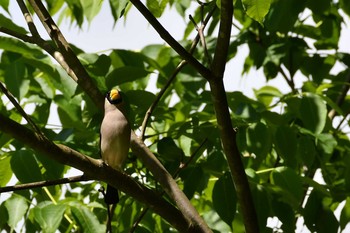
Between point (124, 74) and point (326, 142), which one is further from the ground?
point (124, 74)

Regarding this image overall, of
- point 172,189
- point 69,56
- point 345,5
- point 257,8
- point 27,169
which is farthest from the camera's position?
point 345,5

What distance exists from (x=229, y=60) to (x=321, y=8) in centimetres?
111

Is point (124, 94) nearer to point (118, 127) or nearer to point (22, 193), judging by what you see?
point (118, 127)

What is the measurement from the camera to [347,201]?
353 cm

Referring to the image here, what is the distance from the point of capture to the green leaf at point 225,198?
118 inches

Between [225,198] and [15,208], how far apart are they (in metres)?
1.01

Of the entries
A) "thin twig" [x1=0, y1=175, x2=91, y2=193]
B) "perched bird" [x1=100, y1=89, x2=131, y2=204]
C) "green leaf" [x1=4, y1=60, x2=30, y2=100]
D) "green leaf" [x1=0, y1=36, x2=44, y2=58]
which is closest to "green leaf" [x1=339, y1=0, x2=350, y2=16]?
"perched bird" [x1=100, y1=89, x2=131, y2=204]

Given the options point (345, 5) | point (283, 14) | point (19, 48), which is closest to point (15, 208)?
point (19, 48)

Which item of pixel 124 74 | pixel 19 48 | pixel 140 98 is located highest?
pixel 19 48

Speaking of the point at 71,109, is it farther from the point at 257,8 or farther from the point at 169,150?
the point at 257,8

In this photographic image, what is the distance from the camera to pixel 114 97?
3482mm

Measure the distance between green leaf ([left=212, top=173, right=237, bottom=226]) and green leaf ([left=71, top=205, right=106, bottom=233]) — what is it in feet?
1.97

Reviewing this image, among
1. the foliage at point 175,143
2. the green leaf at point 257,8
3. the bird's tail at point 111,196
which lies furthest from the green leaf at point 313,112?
the green leaf at point 257,8

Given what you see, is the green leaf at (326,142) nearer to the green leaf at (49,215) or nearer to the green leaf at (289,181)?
the green leaf at (289,181)
